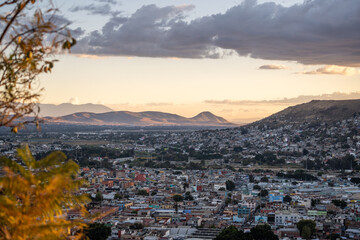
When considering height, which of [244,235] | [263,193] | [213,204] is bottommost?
[213,204]

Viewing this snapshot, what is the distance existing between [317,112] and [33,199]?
10434 centimetres

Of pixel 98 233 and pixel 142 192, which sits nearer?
pixel 98 233

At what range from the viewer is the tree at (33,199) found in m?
4.05

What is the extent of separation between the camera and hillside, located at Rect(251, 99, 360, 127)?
9684 cm

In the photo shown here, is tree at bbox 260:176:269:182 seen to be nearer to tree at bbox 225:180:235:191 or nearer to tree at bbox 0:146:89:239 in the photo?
tree at bbox 225:180:235:191

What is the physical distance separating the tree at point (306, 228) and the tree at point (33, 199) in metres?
23.0

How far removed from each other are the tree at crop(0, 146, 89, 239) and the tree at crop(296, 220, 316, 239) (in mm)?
23041

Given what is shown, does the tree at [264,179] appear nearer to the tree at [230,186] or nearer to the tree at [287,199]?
the tree at [230,186]

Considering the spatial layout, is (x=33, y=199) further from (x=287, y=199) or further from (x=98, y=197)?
(x=287, y=199)

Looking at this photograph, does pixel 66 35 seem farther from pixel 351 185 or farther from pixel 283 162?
pixel 283 162

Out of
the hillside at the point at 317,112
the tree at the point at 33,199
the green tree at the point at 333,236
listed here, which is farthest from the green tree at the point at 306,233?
the hillside at the point at 317,112

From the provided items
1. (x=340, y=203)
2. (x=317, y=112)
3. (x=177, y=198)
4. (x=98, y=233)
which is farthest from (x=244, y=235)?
(x=317, y=112)

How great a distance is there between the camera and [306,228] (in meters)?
26.1

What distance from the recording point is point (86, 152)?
228 feet
